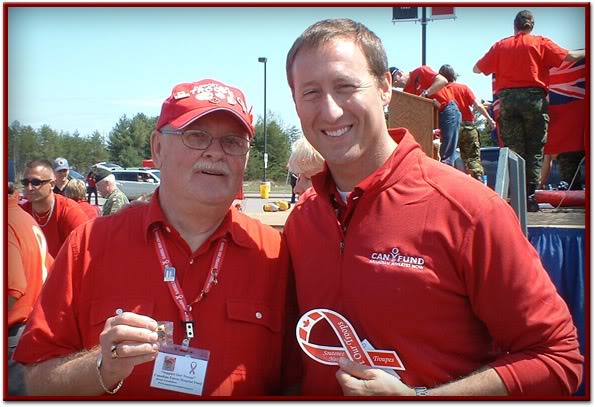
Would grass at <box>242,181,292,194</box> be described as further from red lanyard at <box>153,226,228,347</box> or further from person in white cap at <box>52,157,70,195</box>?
red lanyard at <box>153,226,228,347</box>

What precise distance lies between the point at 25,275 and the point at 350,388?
7.84ft

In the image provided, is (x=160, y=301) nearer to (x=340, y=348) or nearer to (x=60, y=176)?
(x=340, y=348)

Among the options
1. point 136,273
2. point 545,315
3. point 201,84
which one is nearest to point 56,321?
point 136,273

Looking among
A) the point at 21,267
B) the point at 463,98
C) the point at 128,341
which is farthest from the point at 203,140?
the point at 463,98

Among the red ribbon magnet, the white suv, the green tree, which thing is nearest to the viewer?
the red ribbon magnet

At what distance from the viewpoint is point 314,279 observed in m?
2.06

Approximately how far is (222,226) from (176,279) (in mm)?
270

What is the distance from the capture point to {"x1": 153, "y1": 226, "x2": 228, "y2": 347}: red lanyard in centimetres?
204

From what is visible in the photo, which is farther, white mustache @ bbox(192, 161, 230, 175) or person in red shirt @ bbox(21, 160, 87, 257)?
person in red shirt @ bbox(21, 160, 87, 257)

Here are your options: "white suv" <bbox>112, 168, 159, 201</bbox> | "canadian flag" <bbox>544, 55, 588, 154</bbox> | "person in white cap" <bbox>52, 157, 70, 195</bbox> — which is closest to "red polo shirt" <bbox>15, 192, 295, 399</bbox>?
"canadian flag" <bbox>544, 55, 588, 154</bbox>

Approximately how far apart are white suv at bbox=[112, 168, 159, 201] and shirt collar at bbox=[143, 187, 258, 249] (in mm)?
27313

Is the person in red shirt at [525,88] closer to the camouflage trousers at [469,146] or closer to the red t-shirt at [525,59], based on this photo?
the red t-shirt at [525,59]

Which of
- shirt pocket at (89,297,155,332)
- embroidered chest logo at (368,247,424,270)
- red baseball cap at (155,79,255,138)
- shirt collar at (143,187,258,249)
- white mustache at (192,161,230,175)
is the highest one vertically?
red baseball cap at (155,79,255,138)

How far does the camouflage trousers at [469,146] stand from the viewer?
23.4 ft
